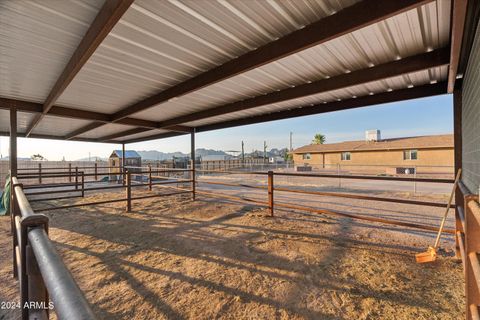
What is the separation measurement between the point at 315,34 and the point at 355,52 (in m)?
0.91

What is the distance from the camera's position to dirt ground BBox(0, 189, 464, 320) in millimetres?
2027

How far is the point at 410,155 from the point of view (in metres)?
17.8

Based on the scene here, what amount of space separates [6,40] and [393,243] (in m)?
5.88

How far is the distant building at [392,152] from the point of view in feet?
53.4

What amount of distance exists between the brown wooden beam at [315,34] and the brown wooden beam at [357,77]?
1347 mm

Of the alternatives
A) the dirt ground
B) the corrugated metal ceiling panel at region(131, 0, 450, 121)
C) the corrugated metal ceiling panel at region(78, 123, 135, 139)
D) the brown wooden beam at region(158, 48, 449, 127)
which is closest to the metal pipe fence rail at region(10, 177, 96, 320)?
the dirt ground

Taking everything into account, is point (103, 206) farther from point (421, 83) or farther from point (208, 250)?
point (421, 83)

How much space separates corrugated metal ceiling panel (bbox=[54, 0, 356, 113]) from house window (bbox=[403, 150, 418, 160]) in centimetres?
2054

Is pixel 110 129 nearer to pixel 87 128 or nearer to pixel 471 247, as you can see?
pixel 87 128

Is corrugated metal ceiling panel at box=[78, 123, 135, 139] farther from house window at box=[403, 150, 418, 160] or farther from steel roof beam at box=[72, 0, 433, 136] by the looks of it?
house window at box=[403, 150, 418, 160]

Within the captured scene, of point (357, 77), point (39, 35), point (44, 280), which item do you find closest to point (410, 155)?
point (357, 77)

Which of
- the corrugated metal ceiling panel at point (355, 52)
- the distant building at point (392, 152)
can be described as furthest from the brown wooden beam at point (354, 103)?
the distant building at point (392, 152)

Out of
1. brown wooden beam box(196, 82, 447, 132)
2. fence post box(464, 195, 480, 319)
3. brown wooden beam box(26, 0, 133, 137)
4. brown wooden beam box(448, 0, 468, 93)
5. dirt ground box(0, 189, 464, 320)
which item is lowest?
dirt ground box(0, 189, 464, 320)

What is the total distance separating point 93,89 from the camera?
4020 millimetres
